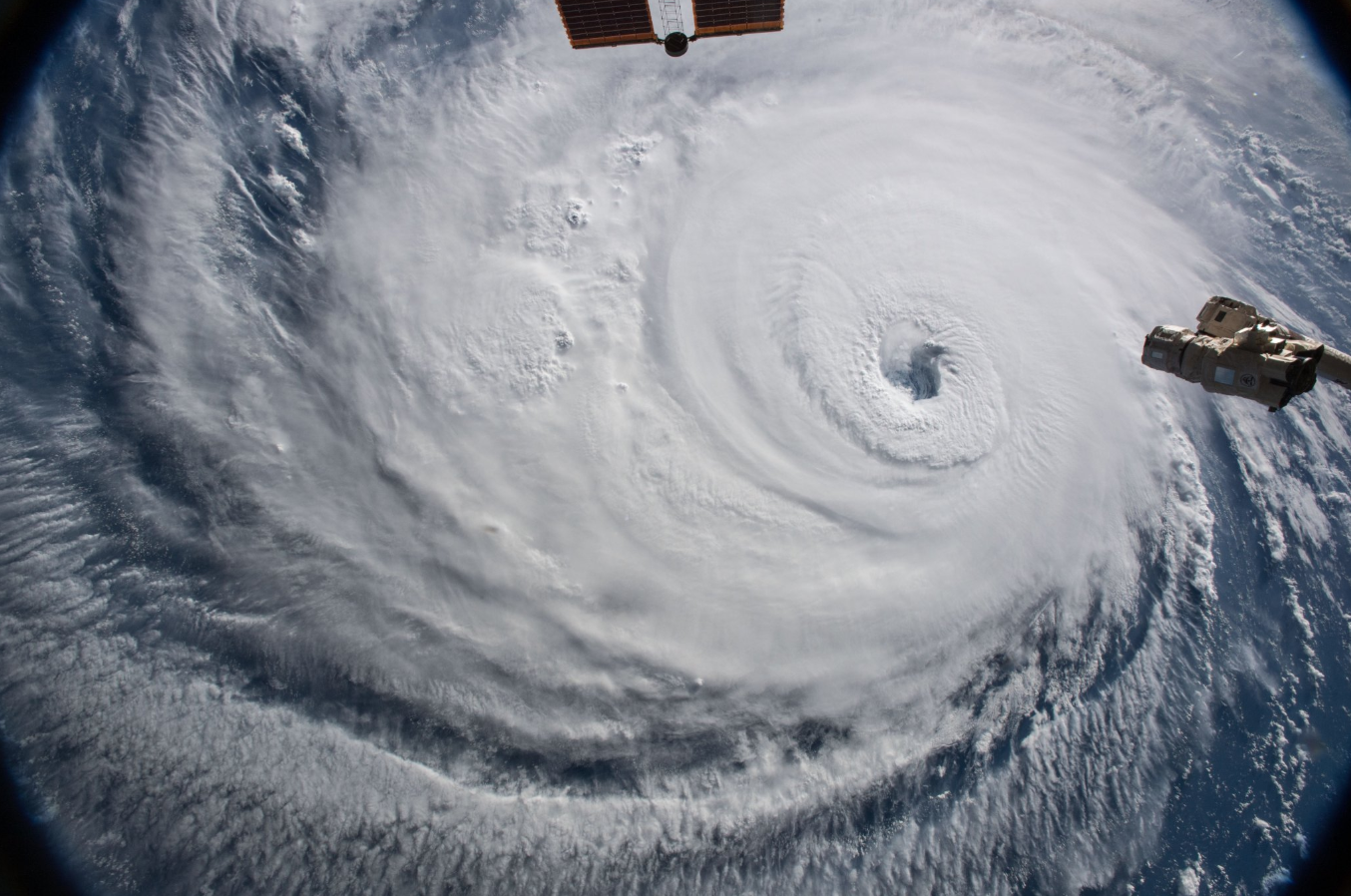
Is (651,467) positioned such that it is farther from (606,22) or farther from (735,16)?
(735,16)

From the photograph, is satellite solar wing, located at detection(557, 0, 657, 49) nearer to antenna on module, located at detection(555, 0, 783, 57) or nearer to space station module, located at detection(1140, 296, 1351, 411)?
antenna on module, located at detection(555, 0, 783, 57)

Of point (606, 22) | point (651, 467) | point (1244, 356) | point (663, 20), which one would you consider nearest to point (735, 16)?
point (663, 20)

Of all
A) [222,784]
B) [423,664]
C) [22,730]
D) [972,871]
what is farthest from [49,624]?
[972,871]

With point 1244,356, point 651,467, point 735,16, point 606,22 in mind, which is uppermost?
point 606,22

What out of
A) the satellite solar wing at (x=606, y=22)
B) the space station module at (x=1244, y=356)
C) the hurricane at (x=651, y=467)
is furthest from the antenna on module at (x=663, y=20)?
the space station module at (x=1244, y=356)

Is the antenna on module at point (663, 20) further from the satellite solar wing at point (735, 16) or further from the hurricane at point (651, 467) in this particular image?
the hurricane at point (651, 467)

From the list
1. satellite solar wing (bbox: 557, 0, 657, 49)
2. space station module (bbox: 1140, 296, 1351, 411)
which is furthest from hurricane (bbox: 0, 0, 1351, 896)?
space station module (bbox: 1140, 296, 1351, 411)

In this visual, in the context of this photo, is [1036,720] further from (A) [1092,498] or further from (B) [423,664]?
(B) [423,664]

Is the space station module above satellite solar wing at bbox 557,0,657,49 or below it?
below
